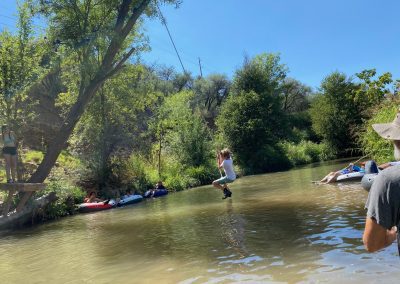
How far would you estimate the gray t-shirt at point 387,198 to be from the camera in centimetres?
246

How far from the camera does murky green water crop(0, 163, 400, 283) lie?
20.7ft

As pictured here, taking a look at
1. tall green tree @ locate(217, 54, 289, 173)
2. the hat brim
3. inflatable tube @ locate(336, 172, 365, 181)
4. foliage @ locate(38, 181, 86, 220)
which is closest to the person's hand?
the hat brim

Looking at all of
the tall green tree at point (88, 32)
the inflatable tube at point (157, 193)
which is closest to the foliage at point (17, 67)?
the tall green tree at point (88, 32)

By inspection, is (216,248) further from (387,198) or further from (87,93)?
(87,93)

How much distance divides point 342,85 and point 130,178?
30.1 metres

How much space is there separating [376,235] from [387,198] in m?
0.27

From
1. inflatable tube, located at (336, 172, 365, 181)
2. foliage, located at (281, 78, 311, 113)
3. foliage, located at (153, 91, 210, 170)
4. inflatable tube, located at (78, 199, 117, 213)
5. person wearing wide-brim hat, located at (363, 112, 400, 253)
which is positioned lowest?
inflatable tube, located at (336, 172, 365, 181)

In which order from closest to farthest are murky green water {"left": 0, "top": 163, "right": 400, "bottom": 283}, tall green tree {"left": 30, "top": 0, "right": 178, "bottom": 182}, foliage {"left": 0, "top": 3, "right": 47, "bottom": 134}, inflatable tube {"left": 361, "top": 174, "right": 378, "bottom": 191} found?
murky green water {"left": 0, "top": 163, "right": 400, "bottom": 283}
inflatable tube {"left": 361, "top": 174, "right": 378, "bottom": 191}
foliage {"left": 0, "top": 3, "right": 47, "bottom": 134}
tall green tree {"left": 30, "top": 0, "right": 178, "bottom": 182}

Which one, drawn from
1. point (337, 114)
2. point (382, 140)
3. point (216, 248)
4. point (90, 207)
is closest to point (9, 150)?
point (90, 207)

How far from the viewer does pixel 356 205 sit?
11312 millimetres

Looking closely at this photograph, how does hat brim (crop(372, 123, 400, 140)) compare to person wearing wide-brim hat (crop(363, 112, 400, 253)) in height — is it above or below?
above

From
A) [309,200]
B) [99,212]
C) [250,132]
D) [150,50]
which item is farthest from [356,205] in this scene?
[250,132]

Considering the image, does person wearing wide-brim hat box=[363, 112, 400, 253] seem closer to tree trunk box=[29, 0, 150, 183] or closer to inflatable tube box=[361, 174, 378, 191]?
inflatable tube box=[361, 174, 378, 191]

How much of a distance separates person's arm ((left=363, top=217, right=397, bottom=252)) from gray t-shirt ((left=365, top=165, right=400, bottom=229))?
0.17 feet
